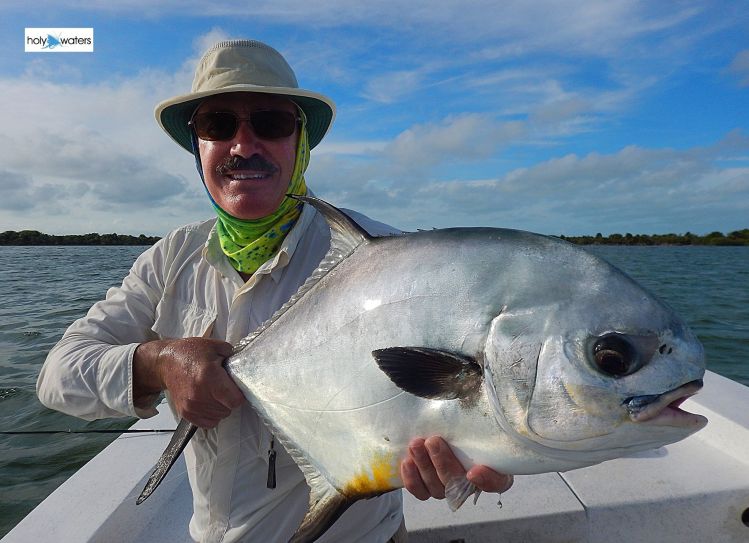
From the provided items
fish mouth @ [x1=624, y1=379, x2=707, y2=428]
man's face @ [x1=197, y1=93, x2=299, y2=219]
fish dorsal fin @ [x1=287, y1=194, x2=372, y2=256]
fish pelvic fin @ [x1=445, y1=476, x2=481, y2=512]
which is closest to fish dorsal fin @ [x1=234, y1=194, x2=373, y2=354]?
fish dorsal fin @ [x1=287, y1=194, x2=372, y2=256]

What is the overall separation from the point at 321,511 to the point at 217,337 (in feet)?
2.56

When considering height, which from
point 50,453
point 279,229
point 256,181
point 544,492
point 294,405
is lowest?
point 50,453

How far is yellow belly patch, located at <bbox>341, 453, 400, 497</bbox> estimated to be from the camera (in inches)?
55.2

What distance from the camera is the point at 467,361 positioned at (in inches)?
50.3

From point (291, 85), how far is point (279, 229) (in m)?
0.58

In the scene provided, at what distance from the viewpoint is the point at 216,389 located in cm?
166

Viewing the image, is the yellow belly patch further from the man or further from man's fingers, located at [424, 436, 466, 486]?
the man

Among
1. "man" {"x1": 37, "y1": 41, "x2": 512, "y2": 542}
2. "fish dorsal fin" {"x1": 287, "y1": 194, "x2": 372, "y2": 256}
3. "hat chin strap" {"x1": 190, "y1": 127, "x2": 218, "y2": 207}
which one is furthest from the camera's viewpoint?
"hat chin strap" {"x1": 190, "y1": 127, "x2": 218, "y2": 207}

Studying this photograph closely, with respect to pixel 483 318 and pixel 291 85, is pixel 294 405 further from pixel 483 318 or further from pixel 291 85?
pixel 291 85

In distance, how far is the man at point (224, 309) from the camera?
175cm

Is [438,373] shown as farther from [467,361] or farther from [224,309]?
[224,309]

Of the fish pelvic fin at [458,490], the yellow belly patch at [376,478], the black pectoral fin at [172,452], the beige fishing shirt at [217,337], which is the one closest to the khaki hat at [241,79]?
the beige fishing shirt at [217,337]

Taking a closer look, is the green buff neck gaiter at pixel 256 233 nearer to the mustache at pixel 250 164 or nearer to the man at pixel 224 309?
the man at pixel 224 309

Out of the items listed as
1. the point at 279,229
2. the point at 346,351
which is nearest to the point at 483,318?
the point at 346,351
